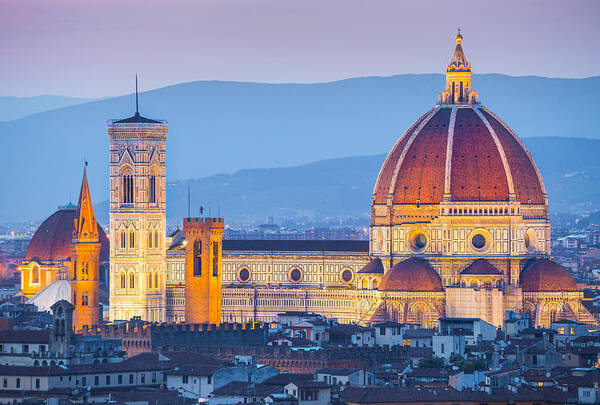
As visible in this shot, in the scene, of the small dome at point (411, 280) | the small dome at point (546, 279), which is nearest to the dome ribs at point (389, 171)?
the small dome at point (411, 280)


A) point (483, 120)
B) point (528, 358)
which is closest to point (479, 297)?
point (483, 120)

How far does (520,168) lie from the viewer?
17238 centimetres

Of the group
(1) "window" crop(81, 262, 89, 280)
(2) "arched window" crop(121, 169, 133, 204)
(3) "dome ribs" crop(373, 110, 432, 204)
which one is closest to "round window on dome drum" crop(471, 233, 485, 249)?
(3) "dome ribs" crop(373, 110, 432, 204)

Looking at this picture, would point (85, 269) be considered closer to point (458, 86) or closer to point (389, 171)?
point (389, 171)

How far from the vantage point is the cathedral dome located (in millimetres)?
171000

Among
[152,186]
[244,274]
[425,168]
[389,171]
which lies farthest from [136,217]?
[425,168]

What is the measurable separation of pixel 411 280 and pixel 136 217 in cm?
2356

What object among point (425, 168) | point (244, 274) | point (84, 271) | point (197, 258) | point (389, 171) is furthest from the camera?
point (244, 274)

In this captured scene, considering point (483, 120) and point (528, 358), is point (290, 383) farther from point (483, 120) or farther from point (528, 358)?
point (483, 120)

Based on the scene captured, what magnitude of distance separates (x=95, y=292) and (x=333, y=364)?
45.6 m

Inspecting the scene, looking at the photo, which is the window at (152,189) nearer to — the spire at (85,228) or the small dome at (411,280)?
the spire at (85,228)

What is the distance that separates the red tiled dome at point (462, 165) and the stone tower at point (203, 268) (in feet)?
54.8

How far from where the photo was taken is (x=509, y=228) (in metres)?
170

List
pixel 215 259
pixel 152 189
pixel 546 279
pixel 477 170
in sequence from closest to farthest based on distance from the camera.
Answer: pixel 215 259, pixel 546 279, pixel 477 170, pixel 152 189
